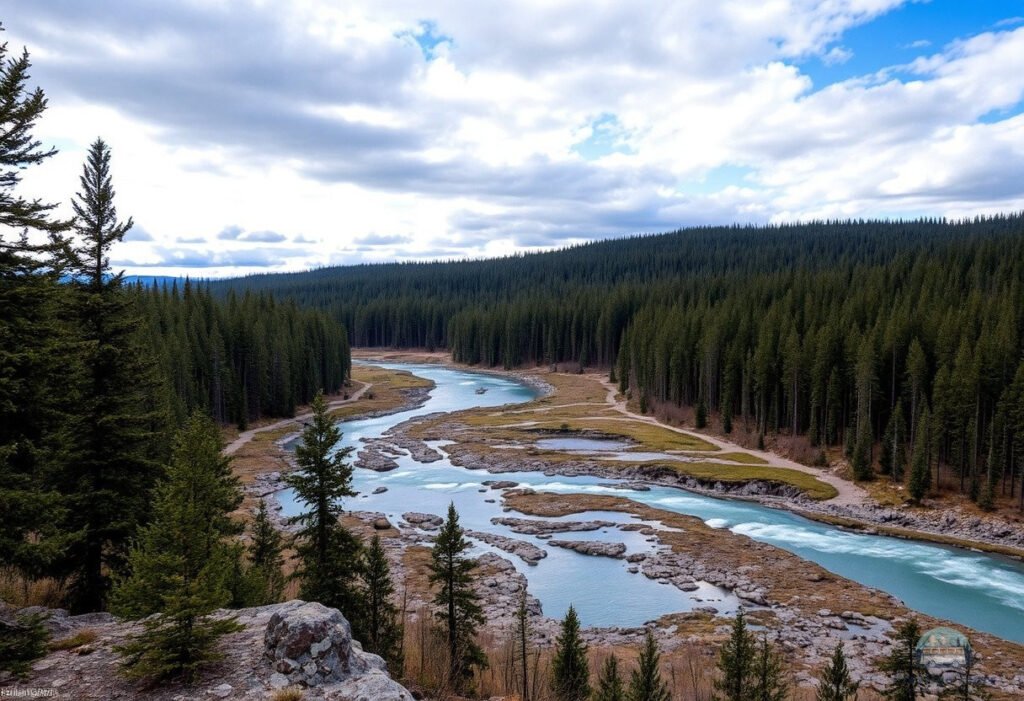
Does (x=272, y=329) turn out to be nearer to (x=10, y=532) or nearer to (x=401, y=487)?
Answer: (x=401, y=487)

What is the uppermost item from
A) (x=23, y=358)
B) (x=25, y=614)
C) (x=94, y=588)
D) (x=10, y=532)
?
(x=23, y=358)

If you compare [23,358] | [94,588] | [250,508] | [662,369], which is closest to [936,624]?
[94,588]

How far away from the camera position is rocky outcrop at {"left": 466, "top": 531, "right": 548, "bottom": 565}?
41.8 m

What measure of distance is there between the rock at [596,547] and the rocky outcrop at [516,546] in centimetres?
207

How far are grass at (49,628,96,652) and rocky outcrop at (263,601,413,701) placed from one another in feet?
14.2

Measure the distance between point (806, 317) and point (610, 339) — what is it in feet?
213

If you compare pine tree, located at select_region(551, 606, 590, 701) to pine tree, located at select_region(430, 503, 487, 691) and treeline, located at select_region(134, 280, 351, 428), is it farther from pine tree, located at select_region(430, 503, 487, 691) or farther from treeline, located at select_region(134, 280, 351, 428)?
treeline, located at select_region(134, 280, 351, 428)

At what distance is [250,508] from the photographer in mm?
50062

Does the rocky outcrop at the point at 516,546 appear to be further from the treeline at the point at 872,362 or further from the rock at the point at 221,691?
the treeline at the point at 872,362

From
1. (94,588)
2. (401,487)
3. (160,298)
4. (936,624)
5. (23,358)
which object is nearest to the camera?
(23,358)

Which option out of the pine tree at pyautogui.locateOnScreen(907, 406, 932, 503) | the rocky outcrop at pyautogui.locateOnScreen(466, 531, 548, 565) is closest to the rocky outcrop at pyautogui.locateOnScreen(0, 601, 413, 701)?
the rocky outcrop at pyautogui.locateOnScreen(466, 531, 548, 565)

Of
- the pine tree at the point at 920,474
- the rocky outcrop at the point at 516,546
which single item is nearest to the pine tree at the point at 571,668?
the rocky outcrop at the point at 516,546

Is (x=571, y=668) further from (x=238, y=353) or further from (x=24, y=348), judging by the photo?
(x=238, y=353)

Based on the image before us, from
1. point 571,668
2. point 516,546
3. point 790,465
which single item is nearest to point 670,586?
point 516,546
